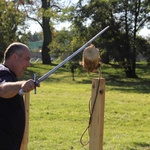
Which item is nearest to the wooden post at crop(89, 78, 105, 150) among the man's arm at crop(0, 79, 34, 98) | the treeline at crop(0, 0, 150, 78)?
the man's arm at crop(0, 79, 34, 98)

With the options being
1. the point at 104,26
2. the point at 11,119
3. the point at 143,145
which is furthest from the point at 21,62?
the point at 104,26

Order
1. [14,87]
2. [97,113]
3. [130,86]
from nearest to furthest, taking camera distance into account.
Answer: [14,87]
[97,113]
[130,86]

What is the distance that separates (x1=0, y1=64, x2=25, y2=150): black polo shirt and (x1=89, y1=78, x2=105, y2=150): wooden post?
127 cm

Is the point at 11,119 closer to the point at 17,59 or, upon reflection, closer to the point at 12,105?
the point at 12,105

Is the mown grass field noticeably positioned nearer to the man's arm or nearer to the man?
the man

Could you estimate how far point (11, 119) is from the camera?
3.44 metres

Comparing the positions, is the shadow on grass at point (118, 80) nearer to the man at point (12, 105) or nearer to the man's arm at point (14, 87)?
the man at point (12, 105)

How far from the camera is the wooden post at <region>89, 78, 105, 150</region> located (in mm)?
4625

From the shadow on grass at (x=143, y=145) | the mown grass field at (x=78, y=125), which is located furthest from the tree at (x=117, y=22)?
the shadow on grass at (x=143, y=145)

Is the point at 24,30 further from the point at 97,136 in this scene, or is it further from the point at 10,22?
the point at 97,136

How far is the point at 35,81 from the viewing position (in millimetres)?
2922

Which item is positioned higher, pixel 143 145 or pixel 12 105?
pixel 12 105

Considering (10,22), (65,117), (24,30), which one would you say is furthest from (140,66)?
(65,117)

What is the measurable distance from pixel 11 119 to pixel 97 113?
1.45m
